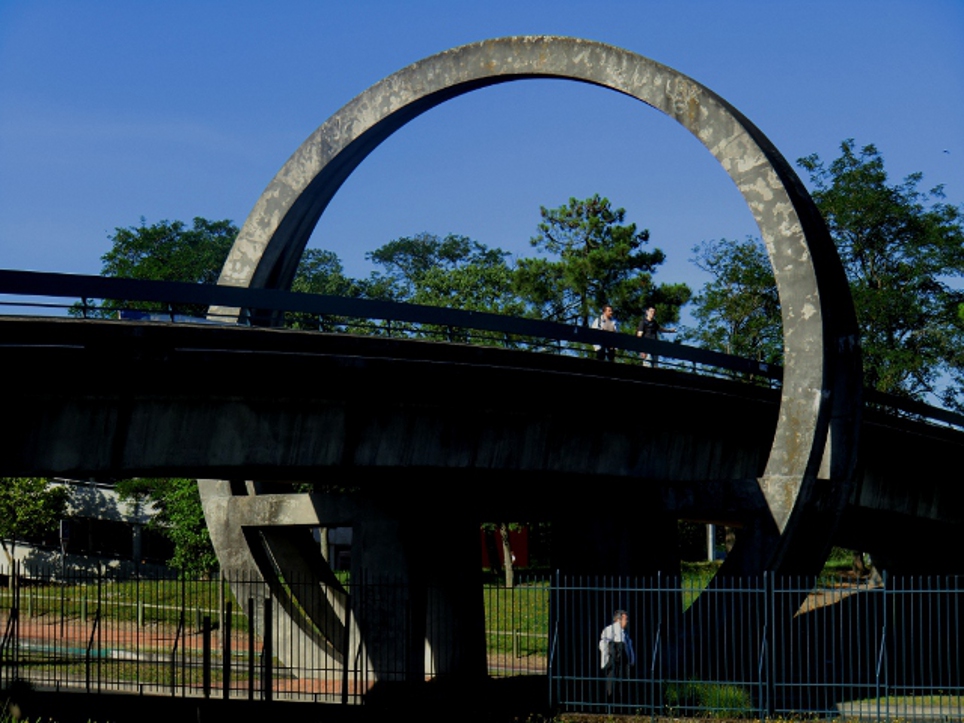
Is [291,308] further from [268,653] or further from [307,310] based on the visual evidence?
[268,653]

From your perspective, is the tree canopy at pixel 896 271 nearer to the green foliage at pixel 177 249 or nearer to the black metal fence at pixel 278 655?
the black metal fence at pixel 278 655

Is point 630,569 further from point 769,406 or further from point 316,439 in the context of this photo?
point 316,439

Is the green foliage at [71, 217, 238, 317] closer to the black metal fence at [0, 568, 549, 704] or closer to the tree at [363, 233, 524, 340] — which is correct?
the tree at [363, 233, 524, 340]

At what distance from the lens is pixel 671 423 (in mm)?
24609

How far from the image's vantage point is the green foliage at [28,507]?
5991 centimetres

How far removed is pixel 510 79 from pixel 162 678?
14952 millimetres

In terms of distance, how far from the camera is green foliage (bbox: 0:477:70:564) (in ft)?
197

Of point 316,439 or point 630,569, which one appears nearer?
point 316,439

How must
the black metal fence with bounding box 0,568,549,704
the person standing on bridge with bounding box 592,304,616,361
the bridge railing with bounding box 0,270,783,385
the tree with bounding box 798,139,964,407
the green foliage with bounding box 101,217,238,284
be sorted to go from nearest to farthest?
the bridge railing with bounding box 0,270,783,385, the black metal fence with bounding box 0,568,549,704, the person standing on bridge with bounding box 592,304,616,361, the tree with bounding box 798,139,964,407, the green foliage with bounding box 101,217,238,284

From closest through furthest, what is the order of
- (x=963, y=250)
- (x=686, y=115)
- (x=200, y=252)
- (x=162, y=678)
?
(x=686, y=115) → (x=162, y=678) → (x=963, y=250) → (x=200, y=252)

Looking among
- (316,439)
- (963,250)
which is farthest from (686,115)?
(963,250)

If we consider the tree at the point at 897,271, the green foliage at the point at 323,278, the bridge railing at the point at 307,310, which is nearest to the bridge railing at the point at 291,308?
the bridge railing at the point at 307,310

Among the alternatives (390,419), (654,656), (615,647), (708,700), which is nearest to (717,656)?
(708,700)

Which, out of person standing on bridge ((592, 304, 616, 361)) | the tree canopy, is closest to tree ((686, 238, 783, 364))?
the tree canopy
